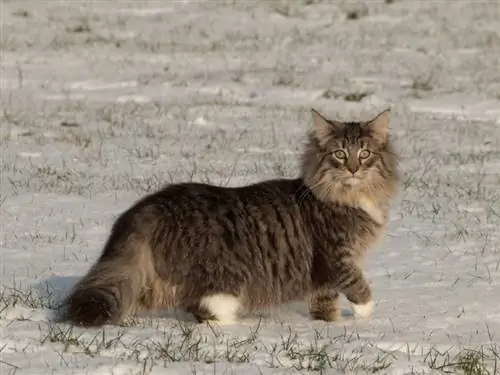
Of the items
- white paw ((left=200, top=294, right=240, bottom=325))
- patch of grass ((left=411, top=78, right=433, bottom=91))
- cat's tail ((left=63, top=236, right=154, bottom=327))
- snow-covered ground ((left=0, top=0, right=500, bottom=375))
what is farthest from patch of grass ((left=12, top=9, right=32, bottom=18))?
white paw ((left=200, top=294, right=240, bottom=325))

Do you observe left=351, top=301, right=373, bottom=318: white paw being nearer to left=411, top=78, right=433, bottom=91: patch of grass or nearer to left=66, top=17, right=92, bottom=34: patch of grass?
left=411, top=78, right=433, bottom=91: patch of grass

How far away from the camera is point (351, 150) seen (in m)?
6.86

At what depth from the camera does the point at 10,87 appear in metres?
18.4

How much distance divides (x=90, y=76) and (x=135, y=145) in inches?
249

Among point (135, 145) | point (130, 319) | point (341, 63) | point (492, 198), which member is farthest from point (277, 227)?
point (341, 63)

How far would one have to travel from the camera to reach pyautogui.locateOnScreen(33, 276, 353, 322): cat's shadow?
634 cm

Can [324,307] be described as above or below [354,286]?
below

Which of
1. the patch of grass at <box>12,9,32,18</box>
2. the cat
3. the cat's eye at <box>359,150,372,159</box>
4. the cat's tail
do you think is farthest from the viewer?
the patch of grass at <box>12,9,32,18</box>

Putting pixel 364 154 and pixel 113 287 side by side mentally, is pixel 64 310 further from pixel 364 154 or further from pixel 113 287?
pixel 364 154

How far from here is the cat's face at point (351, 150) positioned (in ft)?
22.4

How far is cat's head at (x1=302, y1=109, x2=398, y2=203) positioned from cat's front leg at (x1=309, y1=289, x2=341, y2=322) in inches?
A: 26.8

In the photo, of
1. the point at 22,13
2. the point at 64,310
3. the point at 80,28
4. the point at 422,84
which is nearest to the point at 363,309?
the point at 64,310

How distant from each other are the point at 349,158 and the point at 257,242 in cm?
89

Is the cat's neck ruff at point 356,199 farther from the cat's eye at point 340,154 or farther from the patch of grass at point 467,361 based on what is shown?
the patch of grass at point 467,361
